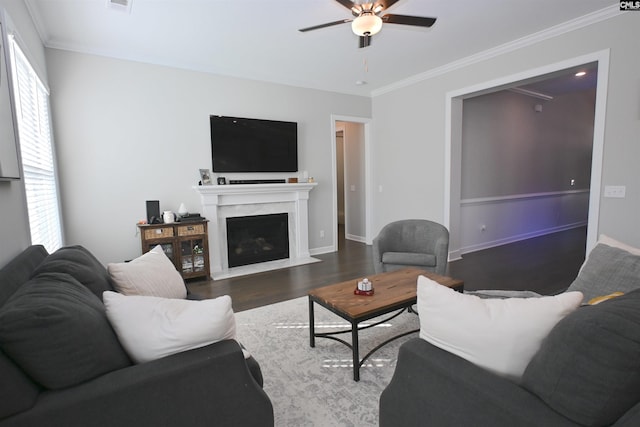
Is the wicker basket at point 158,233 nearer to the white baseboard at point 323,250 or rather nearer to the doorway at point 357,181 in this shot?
the white baseboard at point 323,250

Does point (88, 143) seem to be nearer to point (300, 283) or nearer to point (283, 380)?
point (300, 283)

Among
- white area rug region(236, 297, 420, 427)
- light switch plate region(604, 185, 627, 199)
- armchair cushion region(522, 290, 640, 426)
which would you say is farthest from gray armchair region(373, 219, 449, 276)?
armchair cushion region(522, 290, 640, 426)

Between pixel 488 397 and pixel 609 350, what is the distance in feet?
1.13

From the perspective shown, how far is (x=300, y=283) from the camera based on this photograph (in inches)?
155

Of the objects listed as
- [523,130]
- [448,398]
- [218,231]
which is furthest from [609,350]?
[523,130]

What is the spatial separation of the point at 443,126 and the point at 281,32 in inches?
105

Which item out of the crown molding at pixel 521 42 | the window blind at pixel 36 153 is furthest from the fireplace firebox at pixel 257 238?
the crown molding at pixel 521 42

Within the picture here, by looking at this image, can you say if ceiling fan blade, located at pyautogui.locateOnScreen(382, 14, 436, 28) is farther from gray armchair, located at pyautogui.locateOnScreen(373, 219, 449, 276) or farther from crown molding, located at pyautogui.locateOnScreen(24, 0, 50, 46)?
crown molding, located at pyautogui.locateOnScreen(24, 0, 50, 46)

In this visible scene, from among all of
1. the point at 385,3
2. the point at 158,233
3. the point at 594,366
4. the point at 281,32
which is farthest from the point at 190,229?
the point at 594,366

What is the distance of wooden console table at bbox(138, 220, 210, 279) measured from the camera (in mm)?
3717

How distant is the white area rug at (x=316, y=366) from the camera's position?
1.74 m

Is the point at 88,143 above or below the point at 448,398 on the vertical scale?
above

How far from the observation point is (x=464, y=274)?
4.15 metres

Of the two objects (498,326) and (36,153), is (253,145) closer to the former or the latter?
(36,153)
